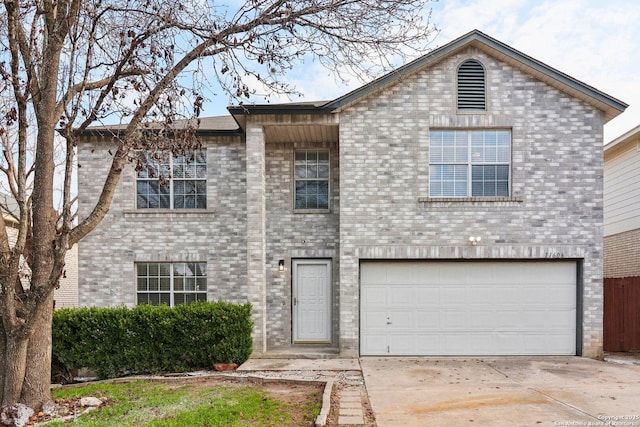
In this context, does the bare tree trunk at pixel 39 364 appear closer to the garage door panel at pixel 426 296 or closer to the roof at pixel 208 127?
the roof at pixel 208 127

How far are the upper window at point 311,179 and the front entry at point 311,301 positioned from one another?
4.64 ft

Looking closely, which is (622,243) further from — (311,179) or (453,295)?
(311,179)

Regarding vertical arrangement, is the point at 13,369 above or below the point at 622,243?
below

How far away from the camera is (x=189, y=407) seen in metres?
6.32

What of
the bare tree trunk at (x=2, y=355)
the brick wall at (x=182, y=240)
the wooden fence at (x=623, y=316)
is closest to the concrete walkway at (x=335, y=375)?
the brick wall at (x=182, y=240)

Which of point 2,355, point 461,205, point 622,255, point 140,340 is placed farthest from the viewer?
point 622,255

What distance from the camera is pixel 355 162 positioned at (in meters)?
10.1

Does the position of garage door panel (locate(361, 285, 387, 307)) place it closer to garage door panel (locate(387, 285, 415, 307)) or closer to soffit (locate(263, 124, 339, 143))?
garage door panel (locate(387, 285, 415, 307))

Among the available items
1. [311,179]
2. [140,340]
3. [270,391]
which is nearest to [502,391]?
[270,391]

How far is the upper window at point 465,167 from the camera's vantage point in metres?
10.1

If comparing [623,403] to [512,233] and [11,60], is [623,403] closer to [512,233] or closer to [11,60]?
[512,233]

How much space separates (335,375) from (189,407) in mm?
2919

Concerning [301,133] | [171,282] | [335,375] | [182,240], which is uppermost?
[301,133]

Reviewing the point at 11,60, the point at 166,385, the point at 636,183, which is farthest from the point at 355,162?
the point at 636,183
